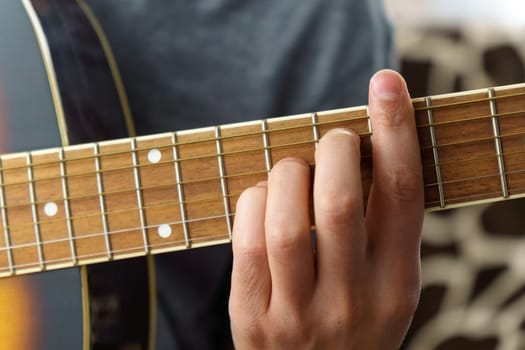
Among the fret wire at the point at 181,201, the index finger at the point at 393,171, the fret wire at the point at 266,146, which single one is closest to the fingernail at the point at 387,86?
the index finger at the point at 393,171

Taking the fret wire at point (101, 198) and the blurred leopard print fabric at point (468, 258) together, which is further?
the blurred leopard print fabric at point (468, 258)

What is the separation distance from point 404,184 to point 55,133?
1.28 feet

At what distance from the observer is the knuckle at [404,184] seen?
0.58 m

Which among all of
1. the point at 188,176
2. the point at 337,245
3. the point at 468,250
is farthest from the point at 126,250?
the point at 468,250

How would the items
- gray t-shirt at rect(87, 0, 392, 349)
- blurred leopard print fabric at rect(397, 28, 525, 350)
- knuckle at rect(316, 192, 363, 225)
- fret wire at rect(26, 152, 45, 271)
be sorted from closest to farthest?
knuckle at rect(316, 192, 363, 225), fret wire at rect(26, 152, 45, 271), gray t-shirt at rect(87, 0, 392, 349), blurred leopard print fabric at rect(397, 28, 525, 350)

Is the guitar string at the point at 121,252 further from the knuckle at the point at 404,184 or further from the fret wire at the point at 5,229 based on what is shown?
the knuckle at the point at 404,184

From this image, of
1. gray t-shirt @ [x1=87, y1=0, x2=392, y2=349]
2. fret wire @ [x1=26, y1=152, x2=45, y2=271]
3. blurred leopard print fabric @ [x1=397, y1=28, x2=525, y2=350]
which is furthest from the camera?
blurred leopard print fabric @ [x1=397, y1=28, x2=525, y2=350]

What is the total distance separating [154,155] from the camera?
24.7 inches

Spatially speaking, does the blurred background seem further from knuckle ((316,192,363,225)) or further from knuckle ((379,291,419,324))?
knuckle ((316,192,363,225))

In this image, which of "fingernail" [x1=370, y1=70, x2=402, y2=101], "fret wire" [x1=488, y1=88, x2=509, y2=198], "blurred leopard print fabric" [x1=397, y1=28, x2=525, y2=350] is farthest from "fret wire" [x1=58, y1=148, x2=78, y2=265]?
"blurred leopard print fabric" [x1=397, y1=28, x2=525, y2=350]

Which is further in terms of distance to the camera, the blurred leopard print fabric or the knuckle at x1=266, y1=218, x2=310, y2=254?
the blurred leopard print fabric

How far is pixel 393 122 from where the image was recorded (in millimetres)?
564

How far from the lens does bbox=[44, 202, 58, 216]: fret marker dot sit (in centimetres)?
66

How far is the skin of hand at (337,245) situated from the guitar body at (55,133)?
0.16 m
